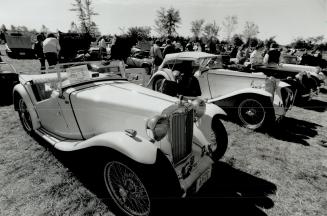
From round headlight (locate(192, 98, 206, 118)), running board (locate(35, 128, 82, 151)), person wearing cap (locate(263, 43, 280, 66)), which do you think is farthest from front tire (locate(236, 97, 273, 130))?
running board (locate(35, 128, 82, 151))

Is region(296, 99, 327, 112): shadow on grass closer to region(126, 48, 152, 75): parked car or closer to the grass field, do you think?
the grass field

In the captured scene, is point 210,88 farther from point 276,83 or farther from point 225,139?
point 225,139

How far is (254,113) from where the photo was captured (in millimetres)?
5184

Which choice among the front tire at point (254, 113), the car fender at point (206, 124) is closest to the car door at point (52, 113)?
the car fender at point (206, 124)

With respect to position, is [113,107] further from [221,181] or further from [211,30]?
[211,30]

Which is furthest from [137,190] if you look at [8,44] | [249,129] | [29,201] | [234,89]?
[8,44]

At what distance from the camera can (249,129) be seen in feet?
17.1

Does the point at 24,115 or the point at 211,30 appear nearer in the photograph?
Result: the point at 24,115

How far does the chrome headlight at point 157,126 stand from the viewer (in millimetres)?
2350

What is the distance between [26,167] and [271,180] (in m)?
3.74

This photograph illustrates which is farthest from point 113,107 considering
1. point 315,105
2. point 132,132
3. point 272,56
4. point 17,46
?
point 17,46

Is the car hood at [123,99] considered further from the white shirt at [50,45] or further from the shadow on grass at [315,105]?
the shadow on grass at [315,105]

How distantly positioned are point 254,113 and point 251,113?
7cm

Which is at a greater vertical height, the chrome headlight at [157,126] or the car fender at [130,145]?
the chrome headlight at [157,126]
